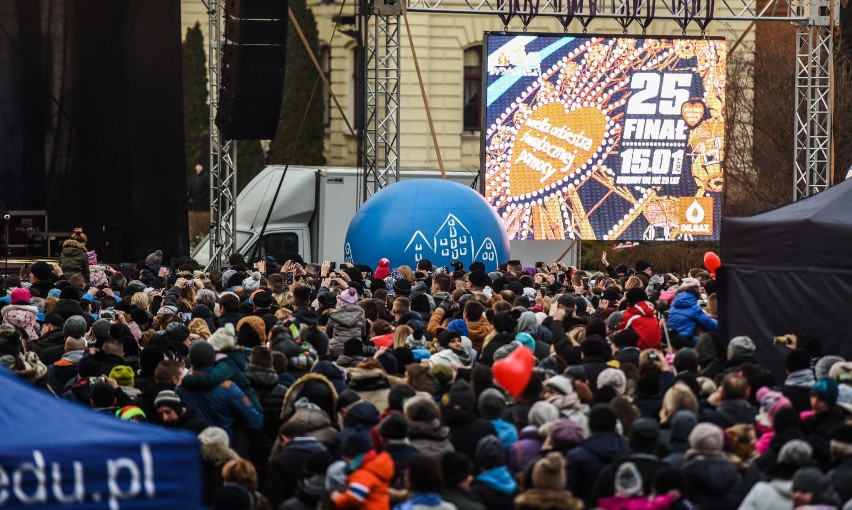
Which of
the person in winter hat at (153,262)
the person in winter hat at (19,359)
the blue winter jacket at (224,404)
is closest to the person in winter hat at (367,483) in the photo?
the blue winter jacket at (224,404)

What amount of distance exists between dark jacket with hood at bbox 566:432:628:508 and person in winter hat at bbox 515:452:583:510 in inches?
20.9

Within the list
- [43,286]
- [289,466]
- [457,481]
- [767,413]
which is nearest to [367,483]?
[457,481]

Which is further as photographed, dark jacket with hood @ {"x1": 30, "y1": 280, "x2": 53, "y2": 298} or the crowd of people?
dark jacket with hood @ {"x1": 30, "y1": 280, "x2": 53, "y2": 298}

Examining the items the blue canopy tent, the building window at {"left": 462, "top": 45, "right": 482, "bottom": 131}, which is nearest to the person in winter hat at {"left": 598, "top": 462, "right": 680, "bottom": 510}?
the blue canopy tent

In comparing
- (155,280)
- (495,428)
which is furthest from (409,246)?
(495,428)

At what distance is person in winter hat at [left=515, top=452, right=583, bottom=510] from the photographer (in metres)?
6.85

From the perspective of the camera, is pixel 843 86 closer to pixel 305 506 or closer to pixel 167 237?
pixel 167 237

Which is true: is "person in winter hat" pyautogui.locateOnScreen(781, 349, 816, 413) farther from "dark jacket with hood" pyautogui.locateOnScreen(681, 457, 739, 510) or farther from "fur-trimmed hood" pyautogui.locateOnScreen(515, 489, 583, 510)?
"fur-trimmed hood" pyautogui.locateOnScreen(515, 489, 583, 510)

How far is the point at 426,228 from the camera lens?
19.0 m

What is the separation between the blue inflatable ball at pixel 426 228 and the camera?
18.9 m

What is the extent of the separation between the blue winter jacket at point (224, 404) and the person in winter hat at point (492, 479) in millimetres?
2362

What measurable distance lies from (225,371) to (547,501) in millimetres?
3267

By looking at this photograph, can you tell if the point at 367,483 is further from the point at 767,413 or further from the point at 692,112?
the point at 692,112

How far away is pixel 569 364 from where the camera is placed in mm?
10328
